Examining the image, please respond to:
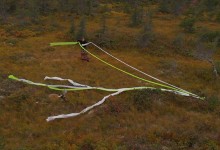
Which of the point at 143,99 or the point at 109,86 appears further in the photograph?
the point at 109,86

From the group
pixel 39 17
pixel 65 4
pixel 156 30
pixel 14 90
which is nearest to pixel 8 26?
pixel 39 17

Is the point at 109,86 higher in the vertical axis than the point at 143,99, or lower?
lower

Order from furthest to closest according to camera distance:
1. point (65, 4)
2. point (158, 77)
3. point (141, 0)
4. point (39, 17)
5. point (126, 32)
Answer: point (141, 0)
point (65, 4)
point (39, 17)
point (126, 32)
point (158, 77)

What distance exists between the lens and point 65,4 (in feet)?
151

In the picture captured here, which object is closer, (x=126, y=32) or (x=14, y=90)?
(x=14, y=90)

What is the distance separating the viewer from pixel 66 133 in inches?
575

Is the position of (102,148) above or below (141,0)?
below

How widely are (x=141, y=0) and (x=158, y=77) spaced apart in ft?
118

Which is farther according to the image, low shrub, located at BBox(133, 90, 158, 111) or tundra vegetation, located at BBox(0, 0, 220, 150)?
low shrub, located at BBox(133, 90, 158, 111)

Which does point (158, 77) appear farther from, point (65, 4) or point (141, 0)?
point (141, 0)

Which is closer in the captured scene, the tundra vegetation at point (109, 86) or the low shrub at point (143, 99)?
the tundra vegetation at point (109, 86)

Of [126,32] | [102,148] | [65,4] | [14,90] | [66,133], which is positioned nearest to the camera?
[102,148]

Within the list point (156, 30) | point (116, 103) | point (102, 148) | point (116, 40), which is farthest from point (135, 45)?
point (102, 148)

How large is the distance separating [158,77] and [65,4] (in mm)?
26769
